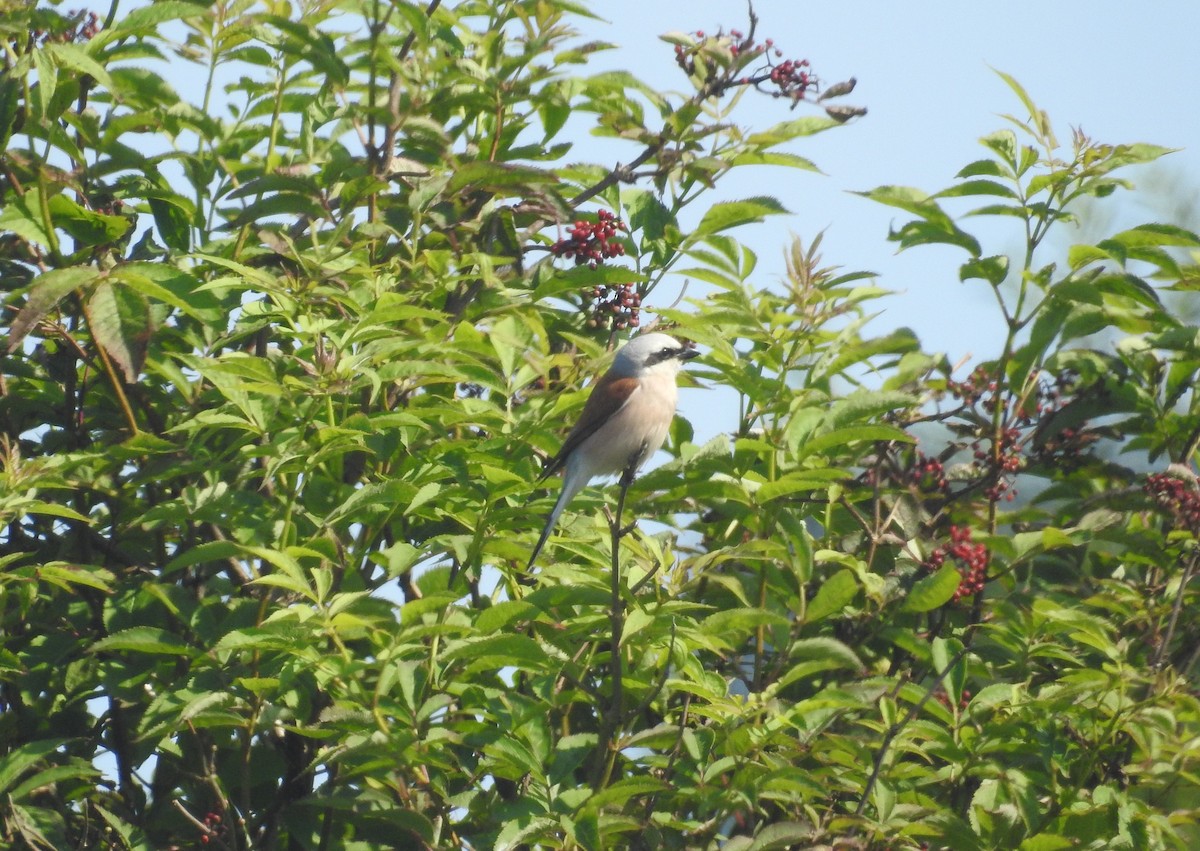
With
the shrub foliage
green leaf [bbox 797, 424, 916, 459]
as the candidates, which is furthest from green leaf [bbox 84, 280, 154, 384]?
green leaf [bbox 797, 424, 916, 459]

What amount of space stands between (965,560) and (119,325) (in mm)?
2563

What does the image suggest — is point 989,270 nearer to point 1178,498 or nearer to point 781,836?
point 1178,498

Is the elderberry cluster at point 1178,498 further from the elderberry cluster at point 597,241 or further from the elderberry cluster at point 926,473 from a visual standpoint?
the elderberry cluster at point 597,241

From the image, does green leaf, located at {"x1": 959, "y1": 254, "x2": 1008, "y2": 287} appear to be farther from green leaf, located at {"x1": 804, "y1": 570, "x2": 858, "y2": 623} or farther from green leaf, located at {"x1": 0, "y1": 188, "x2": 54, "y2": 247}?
green leaf, located at {"x1": 0, "y1": 188, "x2": 54, "y2": 247}

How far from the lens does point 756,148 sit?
15.1 feet

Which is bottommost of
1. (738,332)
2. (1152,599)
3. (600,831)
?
(600,831)

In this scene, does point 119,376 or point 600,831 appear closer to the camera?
point 600,831

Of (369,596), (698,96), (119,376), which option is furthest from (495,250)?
(369,596)

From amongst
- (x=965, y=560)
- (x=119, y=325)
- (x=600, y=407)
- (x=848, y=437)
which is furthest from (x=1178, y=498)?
(x=119, y=325)

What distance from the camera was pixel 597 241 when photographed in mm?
4547

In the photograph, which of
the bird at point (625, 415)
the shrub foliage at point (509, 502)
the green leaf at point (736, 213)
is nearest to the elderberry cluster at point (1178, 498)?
the shrub foliage at point (509, 502)

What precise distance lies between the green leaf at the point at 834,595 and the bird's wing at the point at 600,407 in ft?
3.35

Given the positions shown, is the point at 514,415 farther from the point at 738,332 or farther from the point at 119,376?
the point at 119,376

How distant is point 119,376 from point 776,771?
226 centimetres
